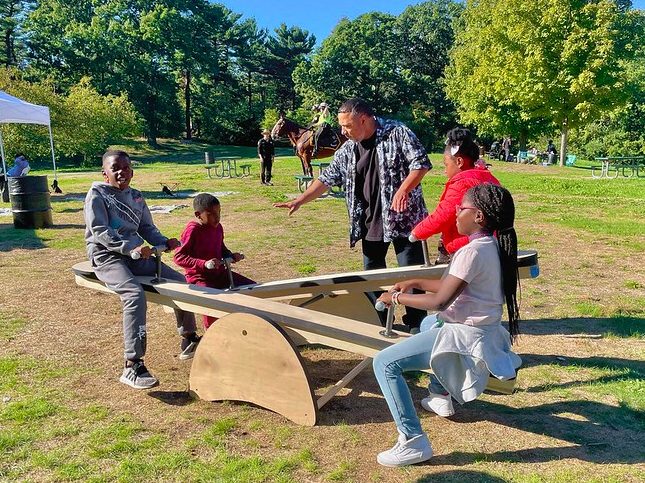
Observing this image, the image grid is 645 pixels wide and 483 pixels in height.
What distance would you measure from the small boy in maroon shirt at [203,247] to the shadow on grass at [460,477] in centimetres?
208

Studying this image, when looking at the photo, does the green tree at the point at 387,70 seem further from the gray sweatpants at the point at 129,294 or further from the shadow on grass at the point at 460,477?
the shadow on grass at the point at 460,477

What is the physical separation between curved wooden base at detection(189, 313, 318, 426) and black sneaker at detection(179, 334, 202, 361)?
0.82m

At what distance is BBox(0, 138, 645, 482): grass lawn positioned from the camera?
2.84 metres

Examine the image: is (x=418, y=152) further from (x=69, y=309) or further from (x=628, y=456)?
(x=69, y=309)

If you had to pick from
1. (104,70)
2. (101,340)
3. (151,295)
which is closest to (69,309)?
(101,340)

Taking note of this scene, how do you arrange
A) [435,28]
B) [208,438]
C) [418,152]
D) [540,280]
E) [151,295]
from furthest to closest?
[435,28]
[540,280]
[418,152]
[151,295]
[208,438]

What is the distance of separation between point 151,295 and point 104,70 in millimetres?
45553

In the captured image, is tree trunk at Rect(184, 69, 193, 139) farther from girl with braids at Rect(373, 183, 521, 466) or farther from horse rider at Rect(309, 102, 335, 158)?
girl with braids at Rect(373, 183, 521, 466)

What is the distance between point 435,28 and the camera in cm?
5769

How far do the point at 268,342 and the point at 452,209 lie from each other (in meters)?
1.47

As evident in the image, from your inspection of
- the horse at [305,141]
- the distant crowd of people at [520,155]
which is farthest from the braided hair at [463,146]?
the distant crowd of people at [520,155]

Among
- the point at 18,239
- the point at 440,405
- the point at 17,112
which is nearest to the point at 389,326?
the point at 440,405

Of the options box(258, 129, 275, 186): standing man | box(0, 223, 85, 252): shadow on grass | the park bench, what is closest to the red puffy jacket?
box(0, 223, 85, 252): shadow on grass

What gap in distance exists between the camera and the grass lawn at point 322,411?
2836mm
